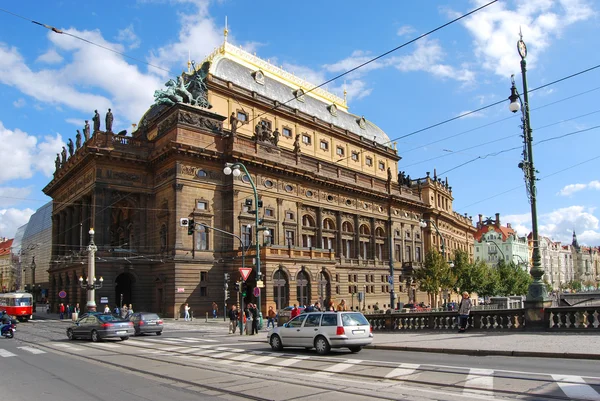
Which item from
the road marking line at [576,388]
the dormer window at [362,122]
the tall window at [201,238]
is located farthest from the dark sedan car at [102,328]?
the dormer window at [362,122]

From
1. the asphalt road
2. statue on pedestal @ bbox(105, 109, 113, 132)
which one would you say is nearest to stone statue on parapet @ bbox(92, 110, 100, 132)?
statue on pedestal @ bbox(105, 109, 113, 132)

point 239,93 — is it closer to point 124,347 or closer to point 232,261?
point 232,261

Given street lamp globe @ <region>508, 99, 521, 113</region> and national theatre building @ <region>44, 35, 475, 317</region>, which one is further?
national theatre building @ <region>44, 35, 475, 317</region>

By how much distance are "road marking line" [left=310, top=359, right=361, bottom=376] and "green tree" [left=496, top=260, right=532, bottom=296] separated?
64581 mm

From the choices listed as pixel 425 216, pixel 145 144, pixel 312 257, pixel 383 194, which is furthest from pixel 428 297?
pixel 145 144

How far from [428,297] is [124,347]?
62551 mm

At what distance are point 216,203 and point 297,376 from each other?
125ft

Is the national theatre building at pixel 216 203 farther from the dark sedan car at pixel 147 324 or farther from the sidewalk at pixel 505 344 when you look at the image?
the sidewalk at pixel 505 344

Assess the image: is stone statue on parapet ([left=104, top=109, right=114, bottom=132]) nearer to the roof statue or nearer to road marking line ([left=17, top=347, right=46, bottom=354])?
the roof statue

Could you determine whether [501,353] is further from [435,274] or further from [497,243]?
[497,243]

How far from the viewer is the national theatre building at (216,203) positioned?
155 ft

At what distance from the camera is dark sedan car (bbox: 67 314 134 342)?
25.0 metres

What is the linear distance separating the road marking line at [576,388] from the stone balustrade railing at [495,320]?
8.77 m

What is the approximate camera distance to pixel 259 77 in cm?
6241
